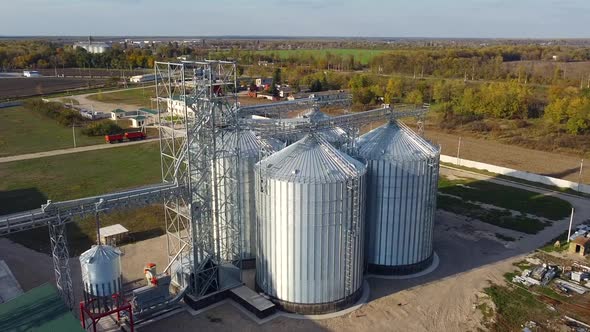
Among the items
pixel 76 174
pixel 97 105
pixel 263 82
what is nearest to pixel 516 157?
pixel 76 174

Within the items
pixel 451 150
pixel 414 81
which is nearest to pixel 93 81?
pixel 414 81

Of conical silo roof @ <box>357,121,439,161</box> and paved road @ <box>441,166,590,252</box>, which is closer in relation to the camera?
conical silo roof @ <box>357,121,439,161</box>

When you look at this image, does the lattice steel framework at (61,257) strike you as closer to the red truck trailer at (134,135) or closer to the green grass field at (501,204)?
the green grass field at (501,204)

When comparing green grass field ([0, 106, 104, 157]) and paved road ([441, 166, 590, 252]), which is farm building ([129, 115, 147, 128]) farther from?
paved road ([441, 166, 590, 252])

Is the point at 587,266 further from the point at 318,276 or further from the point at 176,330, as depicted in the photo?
the point at 176,330

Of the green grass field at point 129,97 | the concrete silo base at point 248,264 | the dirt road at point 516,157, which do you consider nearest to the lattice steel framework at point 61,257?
the concrete silo base at point 248,264

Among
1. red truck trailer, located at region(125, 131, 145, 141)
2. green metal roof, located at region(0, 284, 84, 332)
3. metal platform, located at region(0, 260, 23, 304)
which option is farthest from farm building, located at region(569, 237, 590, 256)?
red truck trailer, located at region(125, 131, 145, 141)
